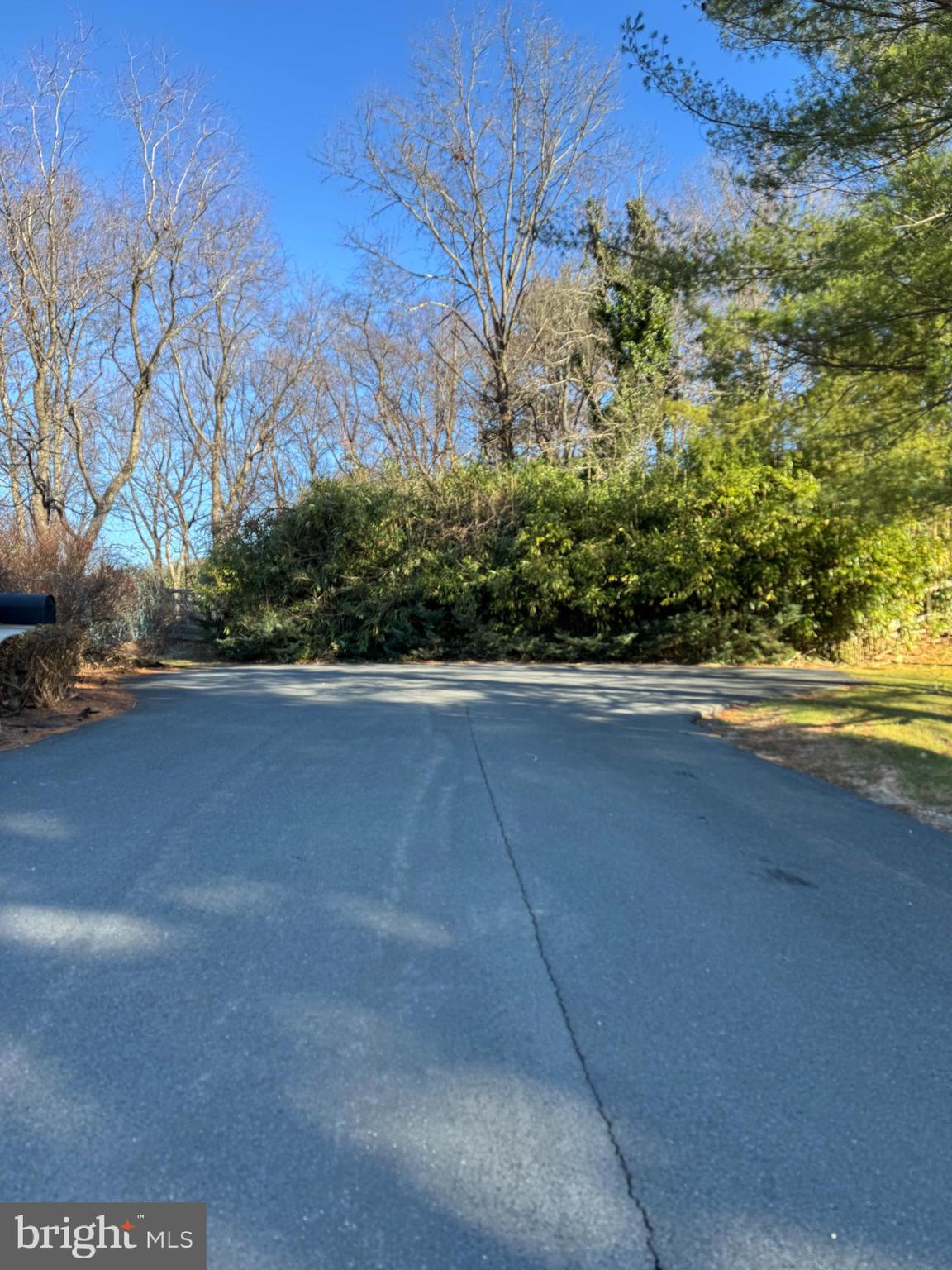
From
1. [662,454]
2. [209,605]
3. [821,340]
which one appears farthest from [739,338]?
[209,605]

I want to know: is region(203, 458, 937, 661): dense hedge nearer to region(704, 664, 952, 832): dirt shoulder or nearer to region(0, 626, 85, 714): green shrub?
region(704, 664, 952, 832): dirt shoulder

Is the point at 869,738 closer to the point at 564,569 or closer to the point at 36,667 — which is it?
the point at 36,667

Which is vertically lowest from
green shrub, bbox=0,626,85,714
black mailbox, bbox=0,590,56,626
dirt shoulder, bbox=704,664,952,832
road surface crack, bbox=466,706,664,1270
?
road surface crack, bbox=466,706,664,1270

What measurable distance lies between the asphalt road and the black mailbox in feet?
8.02

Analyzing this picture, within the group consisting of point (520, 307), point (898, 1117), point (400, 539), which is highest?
point (520, 307)

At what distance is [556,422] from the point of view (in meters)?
26.8

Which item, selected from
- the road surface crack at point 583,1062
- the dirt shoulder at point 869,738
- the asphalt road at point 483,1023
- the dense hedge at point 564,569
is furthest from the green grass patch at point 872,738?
the dense hedge at point 564,569

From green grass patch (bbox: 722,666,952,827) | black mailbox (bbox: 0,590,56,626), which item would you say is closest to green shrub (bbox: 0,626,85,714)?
black mailbox (bbox: 0,590,56,626)

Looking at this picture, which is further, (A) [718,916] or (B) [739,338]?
(B) [739,338]

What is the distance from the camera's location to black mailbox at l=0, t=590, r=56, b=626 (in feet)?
27.7

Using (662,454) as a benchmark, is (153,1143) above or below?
below

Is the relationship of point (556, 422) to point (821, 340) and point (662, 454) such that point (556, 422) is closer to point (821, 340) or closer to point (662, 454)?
point (662, 454)

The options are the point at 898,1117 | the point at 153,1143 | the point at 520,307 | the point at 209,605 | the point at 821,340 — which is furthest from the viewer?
the point at 520,307

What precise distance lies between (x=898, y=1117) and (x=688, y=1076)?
0.66 meters
